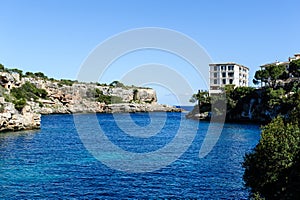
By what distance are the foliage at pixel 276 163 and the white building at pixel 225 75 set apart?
116981 mm

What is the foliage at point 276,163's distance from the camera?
2128 centimetres

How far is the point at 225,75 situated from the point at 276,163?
125187 millimetres

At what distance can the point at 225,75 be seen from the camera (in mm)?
143625

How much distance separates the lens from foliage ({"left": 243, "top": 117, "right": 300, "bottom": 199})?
2128 cm

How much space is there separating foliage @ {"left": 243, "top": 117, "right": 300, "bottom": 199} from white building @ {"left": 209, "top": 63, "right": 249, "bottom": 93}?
384ft

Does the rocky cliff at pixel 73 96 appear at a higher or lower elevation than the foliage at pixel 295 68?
lower

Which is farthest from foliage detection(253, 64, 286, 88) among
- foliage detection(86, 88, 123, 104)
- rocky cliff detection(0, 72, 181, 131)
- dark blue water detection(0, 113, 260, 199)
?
foliage detection(86, 88, 123, 104)

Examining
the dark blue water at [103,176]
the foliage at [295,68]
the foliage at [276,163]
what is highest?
the foliage at [295,68]

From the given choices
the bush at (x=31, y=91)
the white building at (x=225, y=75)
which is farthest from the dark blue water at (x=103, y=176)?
the white building at (x=225, y=75)

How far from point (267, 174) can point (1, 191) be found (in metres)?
21.5

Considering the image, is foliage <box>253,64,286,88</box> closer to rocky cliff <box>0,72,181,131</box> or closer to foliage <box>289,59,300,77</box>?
foliage <box>289,59,300,77</box>

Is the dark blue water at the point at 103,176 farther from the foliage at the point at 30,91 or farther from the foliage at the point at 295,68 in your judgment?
the foliage at the point at 30,91

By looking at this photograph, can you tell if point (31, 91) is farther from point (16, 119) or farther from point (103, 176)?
point (103, 176)

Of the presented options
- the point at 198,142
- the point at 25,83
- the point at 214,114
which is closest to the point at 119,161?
the point at 198,142
